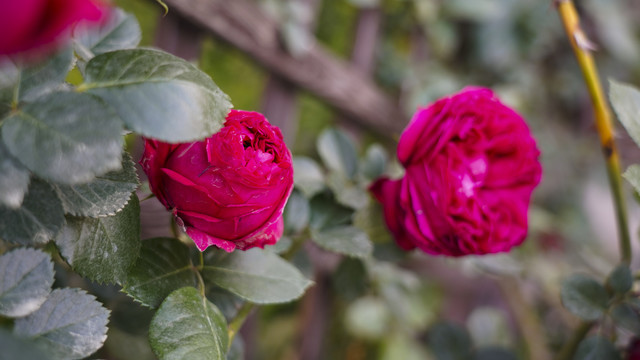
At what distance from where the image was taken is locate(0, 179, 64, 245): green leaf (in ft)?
0.96

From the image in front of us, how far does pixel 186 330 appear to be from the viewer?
1.13ft

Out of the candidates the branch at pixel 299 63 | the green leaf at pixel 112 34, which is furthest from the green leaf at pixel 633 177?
the branch at pixel 299 63

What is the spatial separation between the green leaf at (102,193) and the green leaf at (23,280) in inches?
1.7

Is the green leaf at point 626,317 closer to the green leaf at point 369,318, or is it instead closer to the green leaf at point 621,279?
the green leaf at point 621,279

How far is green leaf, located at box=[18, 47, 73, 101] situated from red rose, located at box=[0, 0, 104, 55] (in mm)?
69

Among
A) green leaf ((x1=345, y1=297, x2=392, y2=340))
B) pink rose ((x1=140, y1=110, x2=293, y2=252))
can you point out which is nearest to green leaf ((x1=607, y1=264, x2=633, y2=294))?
pink rose ((x1=140, y1=110, x2=293, y2=252))

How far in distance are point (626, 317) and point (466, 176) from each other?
20cm

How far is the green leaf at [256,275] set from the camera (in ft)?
1.32

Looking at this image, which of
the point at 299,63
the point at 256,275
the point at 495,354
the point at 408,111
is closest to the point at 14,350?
the point at 256,275

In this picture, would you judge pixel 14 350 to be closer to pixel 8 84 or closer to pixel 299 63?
pixel 8 84

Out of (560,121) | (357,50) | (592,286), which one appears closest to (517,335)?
(560,121)

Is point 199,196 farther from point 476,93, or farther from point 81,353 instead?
point 476,93

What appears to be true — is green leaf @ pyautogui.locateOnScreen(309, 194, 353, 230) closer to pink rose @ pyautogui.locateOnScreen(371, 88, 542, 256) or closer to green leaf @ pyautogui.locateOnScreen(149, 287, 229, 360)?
pink rose @ pyautogui.locateOnScreen(371, 88, 542, 256)

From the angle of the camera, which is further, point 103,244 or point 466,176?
point 466,176
